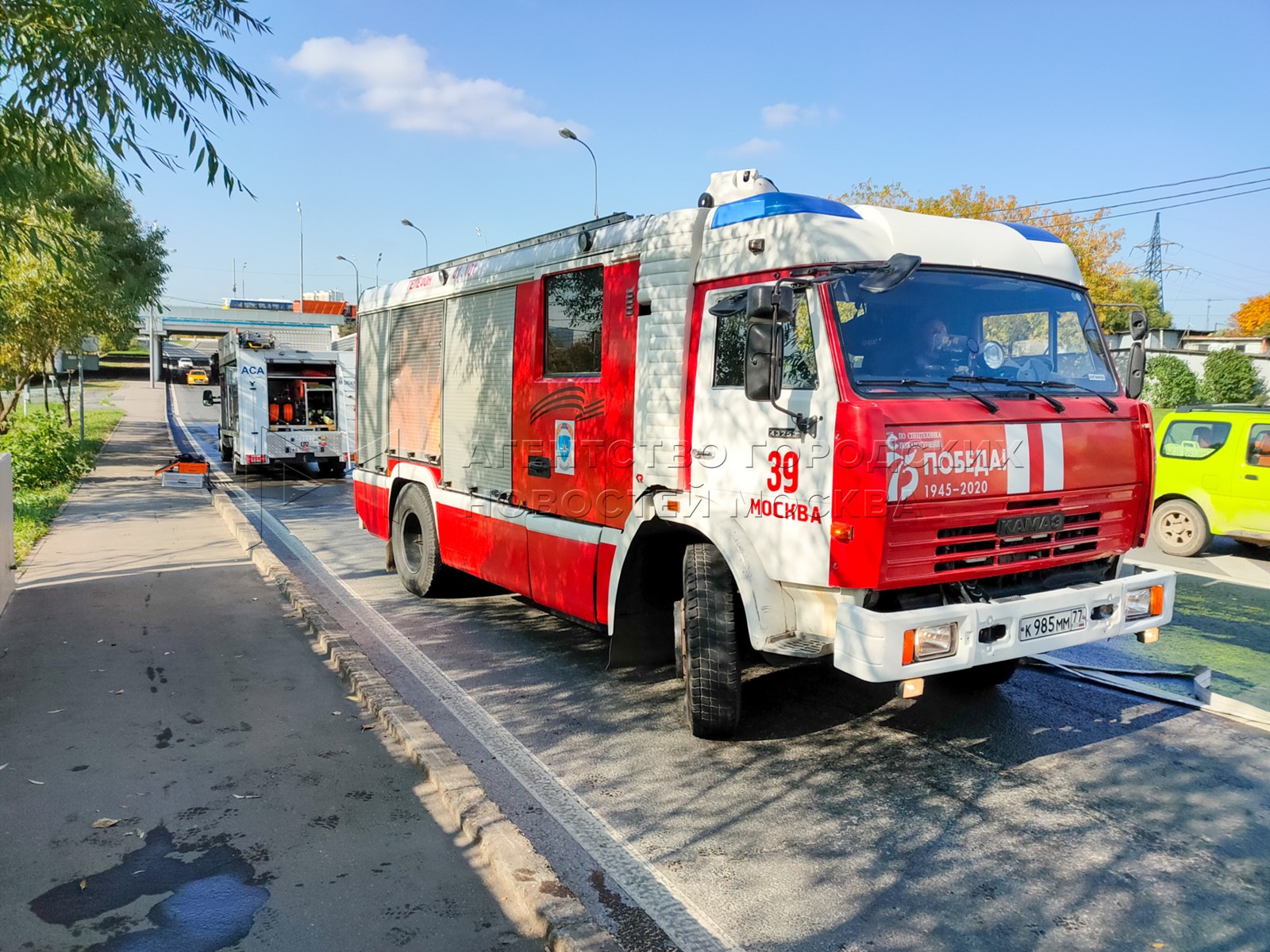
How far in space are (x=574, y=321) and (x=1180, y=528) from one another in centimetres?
889

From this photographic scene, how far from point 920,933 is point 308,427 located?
19.5m

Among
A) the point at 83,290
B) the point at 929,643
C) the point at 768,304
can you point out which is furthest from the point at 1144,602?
the point at 83,290

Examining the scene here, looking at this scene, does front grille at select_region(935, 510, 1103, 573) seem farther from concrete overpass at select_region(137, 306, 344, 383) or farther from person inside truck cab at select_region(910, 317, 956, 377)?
concrete overpass at select_region(137, 306, 344, 383)

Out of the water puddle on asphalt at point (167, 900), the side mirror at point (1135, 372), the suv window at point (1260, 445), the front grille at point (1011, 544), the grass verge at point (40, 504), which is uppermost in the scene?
the side mirror at point (1135, 372)

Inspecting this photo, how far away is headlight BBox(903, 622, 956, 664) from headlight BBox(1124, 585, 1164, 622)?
1.32 metres

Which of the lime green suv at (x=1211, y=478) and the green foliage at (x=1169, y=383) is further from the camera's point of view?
the green foliage at (x=1169, y=383)

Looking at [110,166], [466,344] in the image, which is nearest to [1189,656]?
[466,344]

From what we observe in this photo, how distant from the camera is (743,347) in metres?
5.23

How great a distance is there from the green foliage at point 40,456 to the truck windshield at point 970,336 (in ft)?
52.9

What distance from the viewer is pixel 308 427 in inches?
824

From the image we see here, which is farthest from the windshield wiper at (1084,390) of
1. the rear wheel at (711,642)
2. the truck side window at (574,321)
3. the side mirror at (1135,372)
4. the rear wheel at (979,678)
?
the truck side window at (574,321)

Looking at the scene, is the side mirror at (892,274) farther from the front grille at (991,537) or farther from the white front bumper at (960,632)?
the white front bumper at (960,632)

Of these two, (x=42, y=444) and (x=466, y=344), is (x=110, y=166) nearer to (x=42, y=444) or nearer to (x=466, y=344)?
(x=466, y=344)

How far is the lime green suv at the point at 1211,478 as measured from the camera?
1080cm
